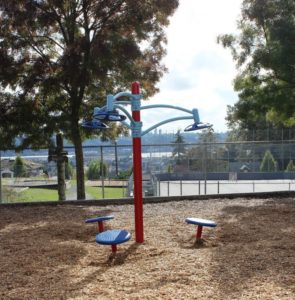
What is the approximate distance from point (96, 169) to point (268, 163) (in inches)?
179

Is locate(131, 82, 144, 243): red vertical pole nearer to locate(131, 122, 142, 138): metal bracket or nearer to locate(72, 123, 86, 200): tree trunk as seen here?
locate(131, 122, 142, 138): metal bracket

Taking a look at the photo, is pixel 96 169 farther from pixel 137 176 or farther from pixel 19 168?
pixel 137 176

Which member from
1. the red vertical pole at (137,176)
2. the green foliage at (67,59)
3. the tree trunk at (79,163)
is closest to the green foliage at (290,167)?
the green foliage at (67,59)

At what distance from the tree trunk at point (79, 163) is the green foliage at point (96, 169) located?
1.56 feet

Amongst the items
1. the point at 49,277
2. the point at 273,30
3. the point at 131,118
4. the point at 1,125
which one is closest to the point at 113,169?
the point at 1,125

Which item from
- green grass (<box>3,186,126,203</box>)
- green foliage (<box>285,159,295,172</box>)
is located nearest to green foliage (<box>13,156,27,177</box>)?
green grass (<box>3,186,126,203</box>)

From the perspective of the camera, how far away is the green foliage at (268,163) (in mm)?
11288

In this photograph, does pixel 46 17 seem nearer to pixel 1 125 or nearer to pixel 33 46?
pixel 33 46

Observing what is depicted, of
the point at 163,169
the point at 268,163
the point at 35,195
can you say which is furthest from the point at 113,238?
the point at 268,163

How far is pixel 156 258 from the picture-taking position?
14.7 feet

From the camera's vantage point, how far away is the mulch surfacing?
351 centimetres

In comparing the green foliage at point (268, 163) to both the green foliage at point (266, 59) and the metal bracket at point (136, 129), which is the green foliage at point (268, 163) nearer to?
the green foliage at point (266, 59)

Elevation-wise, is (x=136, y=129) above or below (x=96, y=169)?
above

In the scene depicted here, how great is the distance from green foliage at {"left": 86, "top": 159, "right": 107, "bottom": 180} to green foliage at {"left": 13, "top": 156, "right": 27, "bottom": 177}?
5.03ft
